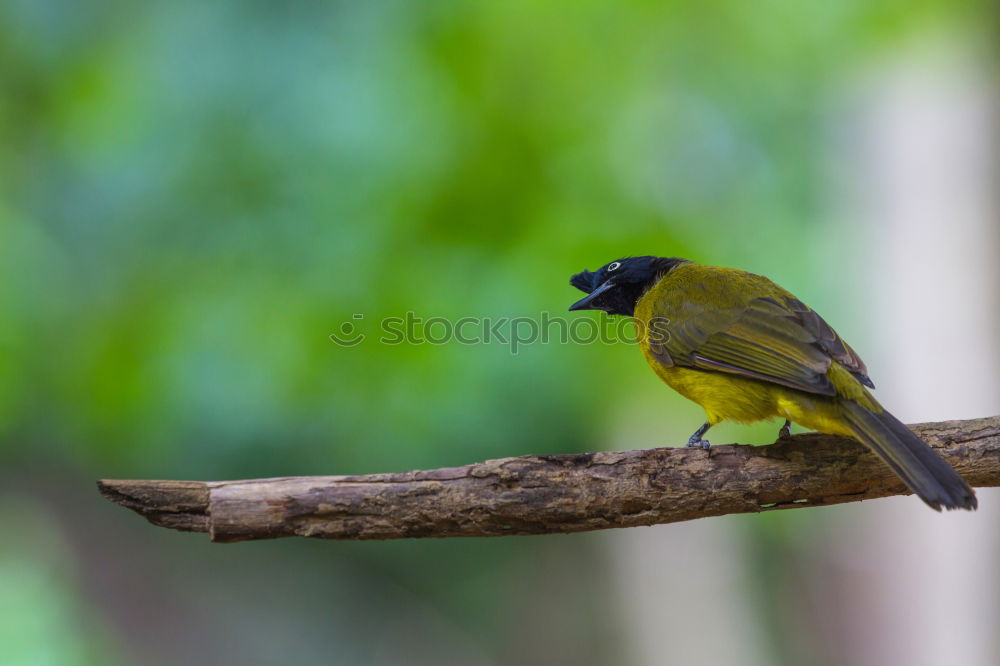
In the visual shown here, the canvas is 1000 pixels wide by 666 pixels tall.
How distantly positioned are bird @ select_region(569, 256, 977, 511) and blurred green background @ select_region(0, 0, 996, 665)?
2.14ft

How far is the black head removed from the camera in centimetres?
437

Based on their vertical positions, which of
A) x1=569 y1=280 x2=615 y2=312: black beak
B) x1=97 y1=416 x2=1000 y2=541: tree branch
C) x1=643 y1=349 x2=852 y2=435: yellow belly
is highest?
x1=569 y1=280 x2=615 y2=312: black beak

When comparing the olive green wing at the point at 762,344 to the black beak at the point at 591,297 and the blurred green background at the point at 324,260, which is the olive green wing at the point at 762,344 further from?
the blurred green background at the point at 324,260

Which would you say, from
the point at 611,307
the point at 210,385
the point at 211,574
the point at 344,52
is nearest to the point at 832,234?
the point at 611,307

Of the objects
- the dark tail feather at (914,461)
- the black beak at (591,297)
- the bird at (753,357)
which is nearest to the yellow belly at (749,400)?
the bird at (753,357)

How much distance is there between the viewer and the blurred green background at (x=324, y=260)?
4.84 metres

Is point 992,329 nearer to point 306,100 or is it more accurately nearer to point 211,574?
point 306,100

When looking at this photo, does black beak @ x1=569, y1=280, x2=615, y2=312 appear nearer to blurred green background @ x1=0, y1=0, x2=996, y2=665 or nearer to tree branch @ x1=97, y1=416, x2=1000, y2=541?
blurred green background @ x1=0, y1=0, x2=996, y2=665

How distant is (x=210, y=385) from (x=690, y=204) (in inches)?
129

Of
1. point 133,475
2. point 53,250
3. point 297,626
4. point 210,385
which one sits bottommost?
point 297,626

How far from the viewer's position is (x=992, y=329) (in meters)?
5.25

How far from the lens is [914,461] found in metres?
2.77

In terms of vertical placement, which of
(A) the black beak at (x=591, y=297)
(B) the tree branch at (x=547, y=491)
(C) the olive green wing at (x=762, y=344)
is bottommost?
(B) the tree branch at (x=547, y=491)

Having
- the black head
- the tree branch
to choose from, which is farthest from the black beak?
the tree branch
